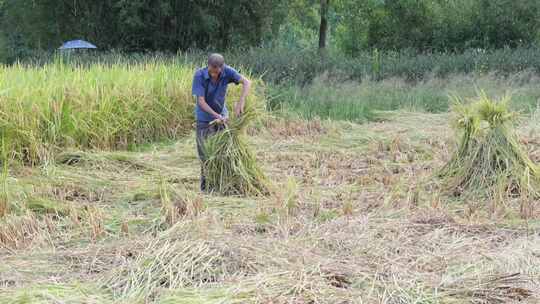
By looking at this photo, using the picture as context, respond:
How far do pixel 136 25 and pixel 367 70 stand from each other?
24.1ft

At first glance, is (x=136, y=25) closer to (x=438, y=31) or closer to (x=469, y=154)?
(x=438, y=31)

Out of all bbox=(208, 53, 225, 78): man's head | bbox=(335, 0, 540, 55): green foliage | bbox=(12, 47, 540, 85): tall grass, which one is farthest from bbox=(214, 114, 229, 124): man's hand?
bbox=(335, 0, 540, 55): green foliage

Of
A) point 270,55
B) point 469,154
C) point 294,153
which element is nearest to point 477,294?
point 469,154

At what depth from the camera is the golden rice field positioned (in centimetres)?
353

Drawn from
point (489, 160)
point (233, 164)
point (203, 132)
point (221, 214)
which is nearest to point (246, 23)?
point (203, 132)

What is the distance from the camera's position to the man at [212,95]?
6172 millimetres

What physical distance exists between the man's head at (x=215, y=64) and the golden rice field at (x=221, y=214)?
102 cm

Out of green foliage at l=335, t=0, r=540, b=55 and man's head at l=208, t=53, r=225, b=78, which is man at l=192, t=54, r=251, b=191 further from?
green foliage at l=335, t=0, r=540, b=55

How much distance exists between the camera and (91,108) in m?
7.96

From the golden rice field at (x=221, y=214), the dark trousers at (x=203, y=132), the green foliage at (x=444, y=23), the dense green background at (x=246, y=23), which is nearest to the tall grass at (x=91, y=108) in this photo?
the golden rice field at (x=221, y=214)

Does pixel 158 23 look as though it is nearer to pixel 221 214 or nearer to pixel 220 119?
pixel 220 119

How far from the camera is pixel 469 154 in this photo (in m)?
6.22

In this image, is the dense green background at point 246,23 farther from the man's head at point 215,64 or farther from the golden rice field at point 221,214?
the man's head at point 215,64

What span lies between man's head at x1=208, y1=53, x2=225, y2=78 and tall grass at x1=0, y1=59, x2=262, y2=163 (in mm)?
1984
